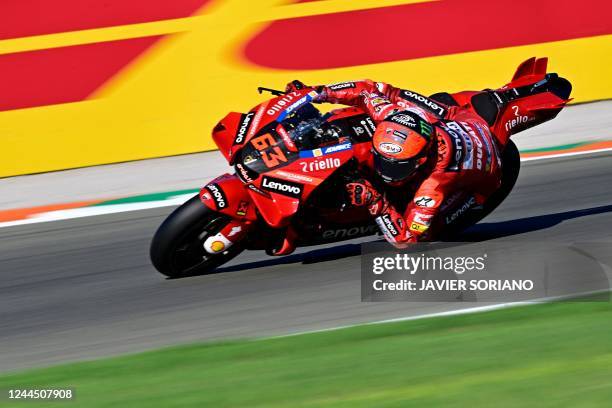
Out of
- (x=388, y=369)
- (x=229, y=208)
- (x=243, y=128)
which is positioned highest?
(x=243, y=128)

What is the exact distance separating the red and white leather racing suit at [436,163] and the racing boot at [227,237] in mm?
900

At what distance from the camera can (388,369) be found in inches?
205

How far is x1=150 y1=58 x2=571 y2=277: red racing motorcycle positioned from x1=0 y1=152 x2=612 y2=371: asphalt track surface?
1.03 feet

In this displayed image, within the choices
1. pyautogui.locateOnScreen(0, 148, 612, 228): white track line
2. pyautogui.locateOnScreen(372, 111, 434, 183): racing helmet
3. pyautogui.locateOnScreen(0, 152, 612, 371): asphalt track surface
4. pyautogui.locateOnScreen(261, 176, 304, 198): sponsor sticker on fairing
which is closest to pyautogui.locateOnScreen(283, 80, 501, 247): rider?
pyautogui.locateOnScreen(372, 111, 434, 183): racing helmet

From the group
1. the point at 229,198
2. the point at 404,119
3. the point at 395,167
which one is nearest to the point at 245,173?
the point at 229,198

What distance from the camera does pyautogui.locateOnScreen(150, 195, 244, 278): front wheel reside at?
6.68 meters

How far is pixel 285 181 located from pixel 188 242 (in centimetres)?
86

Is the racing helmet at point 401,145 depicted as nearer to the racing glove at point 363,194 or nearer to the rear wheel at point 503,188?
the racing glove at point 363,194

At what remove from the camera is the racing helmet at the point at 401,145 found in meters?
6.47

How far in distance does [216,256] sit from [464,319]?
73.2 inches

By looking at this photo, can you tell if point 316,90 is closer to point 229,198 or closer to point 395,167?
point 395,167

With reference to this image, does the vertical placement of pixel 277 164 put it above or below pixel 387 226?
above

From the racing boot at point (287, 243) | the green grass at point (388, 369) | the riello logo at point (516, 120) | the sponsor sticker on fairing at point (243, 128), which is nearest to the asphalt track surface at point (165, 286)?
the racing boot at point (287, 243)

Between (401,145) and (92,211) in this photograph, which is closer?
(401,145)
